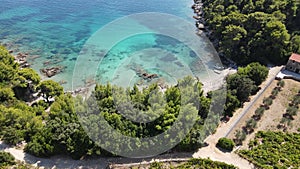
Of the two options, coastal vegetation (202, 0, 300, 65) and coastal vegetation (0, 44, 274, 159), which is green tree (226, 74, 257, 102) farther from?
coastal vegetation (202, 0, 300, 65)

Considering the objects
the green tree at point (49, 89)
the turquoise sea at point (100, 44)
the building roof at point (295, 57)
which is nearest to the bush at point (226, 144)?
the turquoise sea at point (100, 44)

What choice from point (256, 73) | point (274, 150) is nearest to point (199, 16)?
point (256, 73)

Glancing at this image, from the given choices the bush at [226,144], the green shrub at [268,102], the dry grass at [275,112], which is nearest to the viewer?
the bush at [226,144]

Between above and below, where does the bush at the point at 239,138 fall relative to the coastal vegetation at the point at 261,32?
below

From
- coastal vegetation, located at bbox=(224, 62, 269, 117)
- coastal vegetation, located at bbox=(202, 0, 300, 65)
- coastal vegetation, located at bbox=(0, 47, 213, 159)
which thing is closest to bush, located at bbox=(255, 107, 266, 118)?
coastal vegetation, located at bbox=(224, 62, 269, 117)

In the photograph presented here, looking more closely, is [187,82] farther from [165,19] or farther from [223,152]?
[165,19]

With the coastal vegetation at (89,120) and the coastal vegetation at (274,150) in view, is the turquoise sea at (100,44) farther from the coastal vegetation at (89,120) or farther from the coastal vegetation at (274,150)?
the coastal vegetation at (274,150)

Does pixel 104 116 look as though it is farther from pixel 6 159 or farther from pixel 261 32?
pixel 261 32

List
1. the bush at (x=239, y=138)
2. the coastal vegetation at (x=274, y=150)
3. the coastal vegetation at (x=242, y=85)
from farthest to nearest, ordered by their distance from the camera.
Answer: the coastal vegetation at (x=242, y=85) < the bush at (x=239, y=138) < the coastal vegetation at (x=274, y=150)
